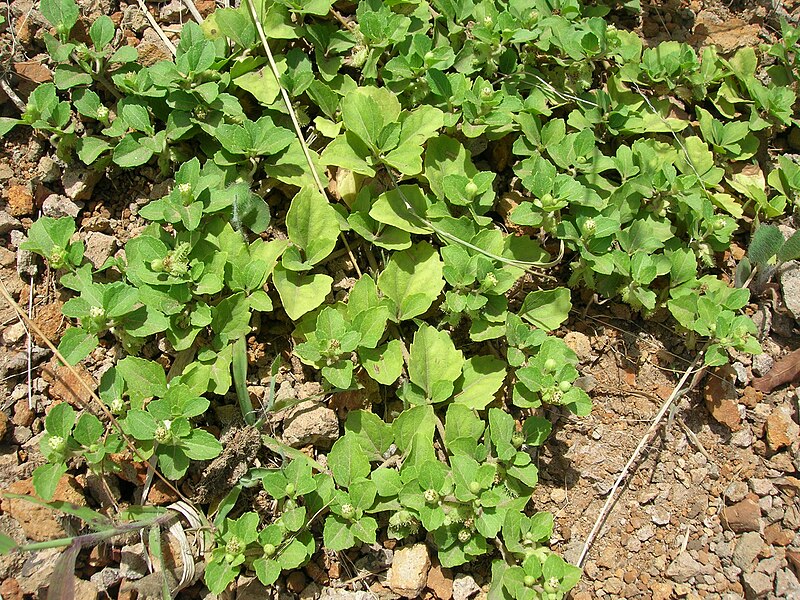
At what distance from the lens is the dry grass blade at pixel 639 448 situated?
10.1ft

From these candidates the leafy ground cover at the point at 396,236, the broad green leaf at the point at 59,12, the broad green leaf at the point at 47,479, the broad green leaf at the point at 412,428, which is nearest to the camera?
the broad green leaf at the point at 47,479

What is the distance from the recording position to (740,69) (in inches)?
156

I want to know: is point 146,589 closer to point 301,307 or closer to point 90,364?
point 90,364

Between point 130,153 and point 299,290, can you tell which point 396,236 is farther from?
point 130,153

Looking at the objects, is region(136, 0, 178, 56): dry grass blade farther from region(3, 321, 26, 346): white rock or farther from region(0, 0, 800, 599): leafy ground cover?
region(3, 321, 26, 346): white rock

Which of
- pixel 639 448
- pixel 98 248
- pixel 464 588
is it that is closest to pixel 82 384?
pixel 98 248

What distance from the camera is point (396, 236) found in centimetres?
327

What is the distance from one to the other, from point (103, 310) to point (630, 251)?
2.45 metres

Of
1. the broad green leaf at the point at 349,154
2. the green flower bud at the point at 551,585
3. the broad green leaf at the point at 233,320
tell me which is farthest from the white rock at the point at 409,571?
the broad green leaf at the point at 349,154

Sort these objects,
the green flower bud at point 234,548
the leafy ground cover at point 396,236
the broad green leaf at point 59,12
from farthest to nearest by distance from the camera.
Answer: the broad green leaf at point 59,12 → the leafy ground cover at point 396,236 → the green flower bud at point 234,548

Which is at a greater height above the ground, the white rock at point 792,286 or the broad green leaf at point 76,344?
the broad green leaf at point 76,344

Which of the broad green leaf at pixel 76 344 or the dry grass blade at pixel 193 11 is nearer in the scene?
the broad green leaf at pixel 76 344

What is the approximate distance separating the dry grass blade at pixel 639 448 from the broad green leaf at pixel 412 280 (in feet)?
3.86

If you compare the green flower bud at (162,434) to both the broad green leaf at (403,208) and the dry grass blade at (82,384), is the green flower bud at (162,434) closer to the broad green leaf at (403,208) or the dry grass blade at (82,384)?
the dry grass blade at (82,384)
